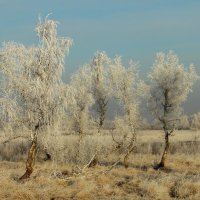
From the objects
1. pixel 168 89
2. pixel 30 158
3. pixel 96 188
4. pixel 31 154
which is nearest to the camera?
pixel 96 188

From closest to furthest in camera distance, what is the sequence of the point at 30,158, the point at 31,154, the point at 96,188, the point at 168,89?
the point at 96,188 → the point at 31,154 → the point at 30,158 → the point at 168,89

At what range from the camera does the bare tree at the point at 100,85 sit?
46719 millimetres

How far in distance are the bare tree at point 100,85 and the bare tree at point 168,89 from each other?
422 cm

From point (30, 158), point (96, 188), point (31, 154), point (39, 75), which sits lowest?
point (96, 188)

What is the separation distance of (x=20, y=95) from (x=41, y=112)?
5.21 ft

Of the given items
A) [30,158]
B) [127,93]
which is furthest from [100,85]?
[30,158]

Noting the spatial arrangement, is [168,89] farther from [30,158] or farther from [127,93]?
[30,158]

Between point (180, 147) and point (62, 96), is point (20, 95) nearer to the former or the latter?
point (62, 96)

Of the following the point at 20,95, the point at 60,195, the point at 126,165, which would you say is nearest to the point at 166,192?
the point at 60,195

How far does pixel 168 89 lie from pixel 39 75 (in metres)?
18.5

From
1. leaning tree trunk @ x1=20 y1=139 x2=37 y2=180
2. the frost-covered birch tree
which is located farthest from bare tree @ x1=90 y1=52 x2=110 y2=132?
leaning tree trunk @ x1=20 y1=139 x2=37 y2=180

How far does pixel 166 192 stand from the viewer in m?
24.7

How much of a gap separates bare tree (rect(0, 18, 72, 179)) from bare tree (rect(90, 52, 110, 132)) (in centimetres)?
1771

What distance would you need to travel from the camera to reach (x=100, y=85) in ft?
156
